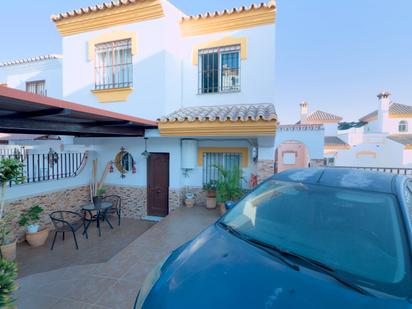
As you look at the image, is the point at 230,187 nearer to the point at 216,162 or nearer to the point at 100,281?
the point at 216,162

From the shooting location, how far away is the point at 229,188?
6793 mm

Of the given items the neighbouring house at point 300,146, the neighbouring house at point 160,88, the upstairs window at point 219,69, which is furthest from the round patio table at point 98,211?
the neighbouring house at point 300,146

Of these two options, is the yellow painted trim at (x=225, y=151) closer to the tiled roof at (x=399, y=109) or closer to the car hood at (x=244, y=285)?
the car hood at (x=244, y=285)

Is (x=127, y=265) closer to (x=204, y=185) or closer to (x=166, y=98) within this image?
(x=204, y=185)

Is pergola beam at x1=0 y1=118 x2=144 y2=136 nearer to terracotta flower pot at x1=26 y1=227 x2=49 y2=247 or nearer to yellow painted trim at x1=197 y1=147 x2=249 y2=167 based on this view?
yellow painted trim at x1=197 y1=147 x2=249 y2=167

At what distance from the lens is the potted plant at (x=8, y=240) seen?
193 inches

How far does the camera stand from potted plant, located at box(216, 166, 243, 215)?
6766 mm

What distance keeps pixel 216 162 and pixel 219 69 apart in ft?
11.3

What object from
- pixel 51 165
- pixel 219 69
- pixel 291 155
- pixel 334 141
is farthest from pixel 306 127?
pixel 334 141

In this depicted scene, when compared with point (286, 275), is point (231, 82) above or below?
above

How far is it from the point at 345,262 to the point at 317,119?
1217 inches

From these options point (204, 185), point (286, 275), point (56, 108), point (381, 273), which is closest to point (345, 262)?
point (381, 273)

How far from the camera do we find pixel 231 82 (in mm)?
7906

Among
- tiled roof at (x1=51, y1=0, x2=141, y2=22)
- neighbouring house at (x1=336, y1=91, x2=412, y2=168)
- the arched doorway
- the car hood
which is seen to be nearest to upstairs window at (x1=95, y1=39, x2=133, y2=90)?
tiled roof at (x1=51, y1=0, x2=141, y2=22)
